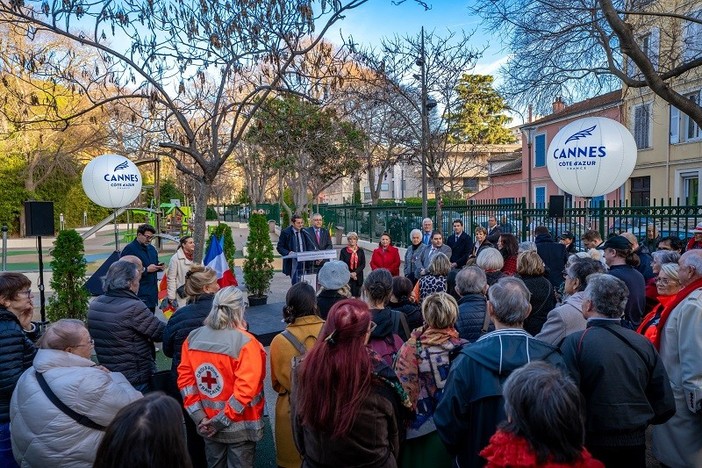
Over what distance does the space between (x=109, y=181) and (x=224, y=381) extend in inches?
360

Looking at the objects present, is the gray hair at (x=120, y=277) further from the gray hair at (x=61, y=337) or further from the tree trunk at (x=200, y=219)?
the tree trunk at (x=200, y=219)

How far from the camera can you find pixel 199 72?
8188mm

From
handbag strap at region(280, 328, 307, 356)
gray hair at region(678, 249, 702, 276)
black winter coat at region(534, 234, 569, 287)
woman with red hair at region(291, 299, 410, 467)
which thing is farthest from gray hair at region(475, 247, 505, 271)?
woman with red hair at region(291, 299, 410, 467)

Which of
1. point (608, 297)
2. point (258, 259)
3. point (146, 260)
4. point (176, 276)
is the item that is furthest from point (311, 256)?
point (608, 297)

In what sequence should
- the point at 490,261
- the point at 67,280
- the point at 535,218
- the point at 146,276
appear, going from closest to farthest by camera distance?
the point at 490,261
the point at 146,276
the point at 67,280
the point at 535,218

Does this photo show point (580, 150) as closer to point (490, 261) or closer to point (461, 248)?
point (461, 248)

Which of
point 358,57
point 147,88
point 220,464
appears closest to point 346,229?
point 358,57

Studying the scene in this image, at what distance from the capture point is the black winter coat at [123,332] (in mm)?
3527

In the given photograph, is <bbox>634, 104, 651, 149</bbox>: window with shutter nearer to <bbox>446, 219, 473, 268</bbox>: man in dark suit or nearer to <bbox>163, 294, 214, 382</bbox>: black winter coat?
→ <bbox>446, 219, 473, 268</bbox>: man in dark suit

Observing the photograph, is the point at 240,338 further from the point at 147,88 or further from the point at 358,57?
the point at 358,57

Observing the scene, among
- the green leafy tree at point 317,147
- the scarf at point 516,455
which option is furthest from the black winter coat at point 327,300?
the green leafy tree at point 317,147

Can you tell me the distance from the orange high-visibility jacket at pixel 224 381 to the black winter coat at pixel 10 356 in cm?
95

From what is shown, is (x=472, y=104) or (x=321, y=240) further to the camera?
(x=472, y=104)

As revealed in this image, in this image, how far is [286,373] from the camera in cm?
308
